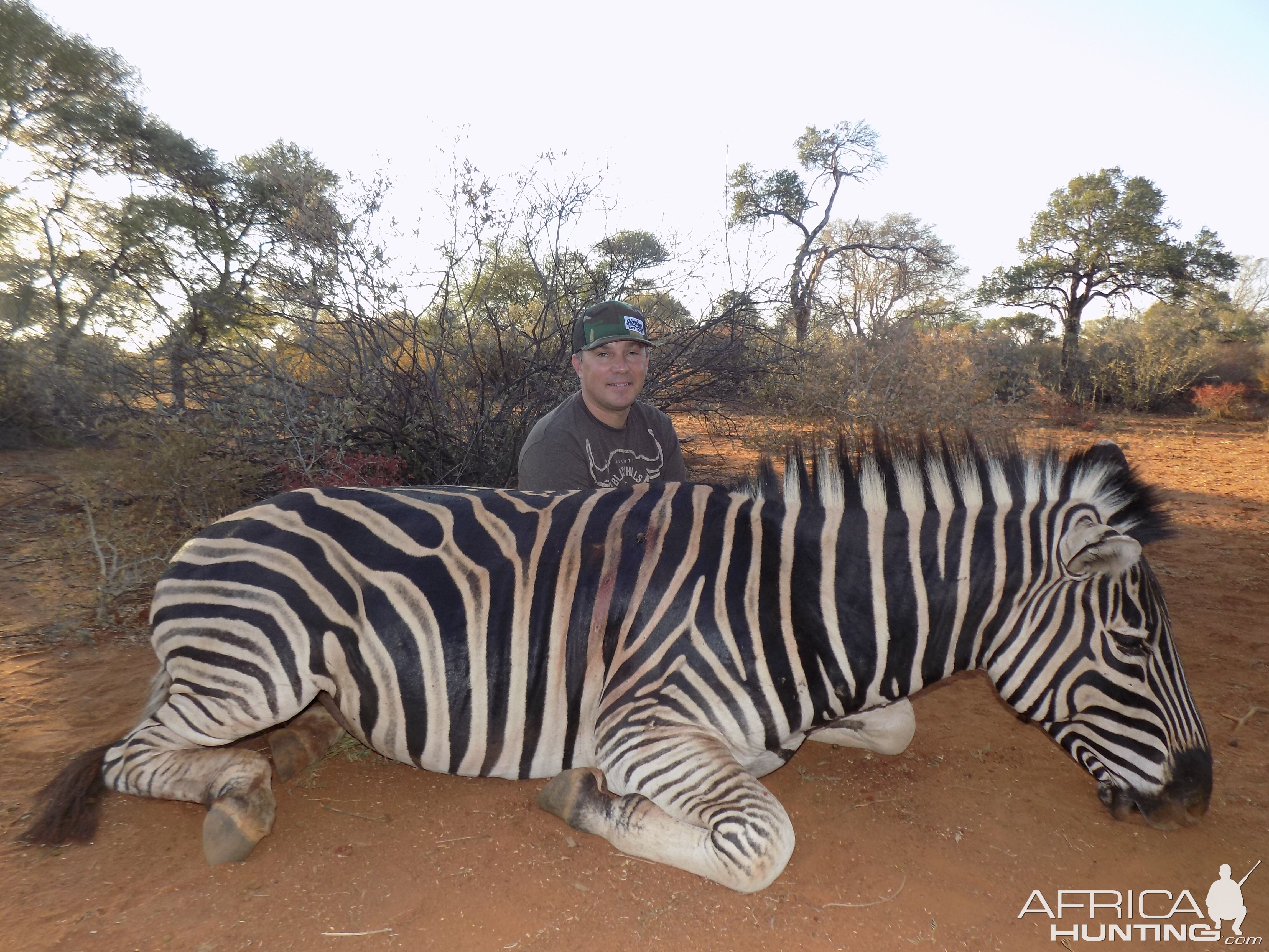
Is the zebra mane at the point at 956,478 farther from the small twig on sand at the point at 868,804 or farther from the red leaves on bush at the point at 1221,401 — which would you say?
the red leaves on bush at the point at 1221,401

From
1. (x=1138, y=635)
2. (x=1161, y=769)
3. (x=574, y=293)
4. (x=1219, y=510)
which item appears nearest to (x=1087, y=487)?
(x=1138, y=635)

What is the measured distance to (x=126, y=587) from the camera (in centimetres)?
457

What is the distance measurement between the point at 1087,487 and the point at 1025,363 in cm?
1769

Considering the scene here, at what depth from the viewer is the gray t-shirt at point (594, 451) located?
3904 mm

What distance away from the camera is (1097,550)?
2.14m

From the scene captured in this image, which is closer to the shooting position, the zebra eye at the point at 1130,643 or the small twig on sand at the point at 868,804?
the zebra eye at the point at 1130,643

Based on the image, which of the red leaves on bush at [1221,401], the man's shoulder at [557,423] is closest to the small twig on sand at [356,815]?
Answer: the man's shoulder at [557,423]

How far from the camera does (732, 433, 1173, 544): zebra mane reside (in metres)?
2.39

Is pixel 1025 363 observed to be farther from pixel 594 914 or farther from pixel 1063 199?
pixel 594 914

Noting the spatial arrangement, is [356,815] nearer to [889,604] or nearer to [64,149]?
[889,604]

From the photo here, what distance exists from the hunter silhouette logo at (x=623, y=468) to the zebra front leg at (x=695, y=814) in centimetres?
184

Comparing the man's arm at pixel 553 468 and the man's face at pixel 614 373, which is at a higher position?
the man's face at pixel 614 373

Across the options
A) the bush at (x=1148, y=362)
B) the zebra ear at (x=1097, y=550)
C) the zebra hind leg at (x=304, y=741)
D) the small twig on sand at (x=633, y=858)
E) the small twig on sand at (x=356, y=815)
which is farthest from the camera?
the bush at (x=1148, y=362)

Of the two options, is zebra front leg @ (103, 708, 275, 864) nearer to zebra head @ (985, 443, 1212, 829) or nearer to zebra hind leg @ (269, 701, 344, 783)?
zebra hind leg @ (269, 701, 344, 783)
